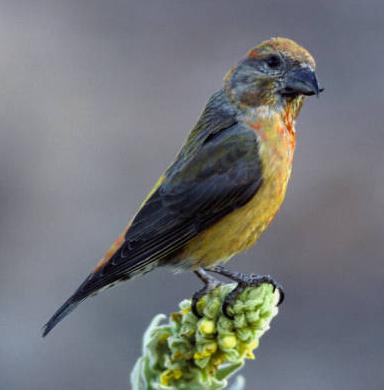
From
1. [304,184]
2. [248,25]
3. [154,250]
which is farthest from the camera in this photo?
[248,25]

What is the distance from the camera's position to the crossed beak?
5.36 meters

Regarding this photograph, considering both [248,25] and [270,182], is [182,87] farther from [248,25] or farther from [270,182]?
[270,182]

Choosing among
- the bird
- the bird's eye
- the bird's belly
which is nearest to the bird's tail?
the bird

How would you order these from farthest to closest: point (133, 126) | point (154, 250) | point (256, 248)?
point (133, 126), point (256, 248), point (154, 250)

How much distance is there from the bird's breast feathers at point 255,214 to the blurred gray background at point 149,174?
4.63 metres

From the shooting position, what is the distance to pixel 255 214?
216 inches

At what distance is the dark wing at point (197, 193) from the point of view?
5484 mm

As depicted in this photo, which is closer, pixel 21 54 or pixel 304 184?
pixel 304 184

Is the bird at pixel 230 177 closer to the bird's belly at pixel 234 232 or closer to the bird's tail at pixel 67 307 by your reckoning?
the bird's belly at pixel 234 232

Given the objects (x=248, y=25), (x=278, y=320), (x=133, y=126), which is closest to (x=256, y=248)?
(x=278, y=320)

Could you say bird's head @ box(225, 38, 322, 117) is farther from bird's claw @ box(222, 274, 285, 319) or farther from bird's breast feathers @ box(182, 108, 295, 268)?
bird's claw @ box(222, 274, 285, 319)

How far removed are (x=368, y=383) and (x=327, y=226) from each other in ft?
6.83

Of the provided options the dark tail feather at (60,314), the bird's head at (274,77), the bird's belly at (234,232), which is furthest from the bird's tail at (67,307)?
the bird's head at (274,77)

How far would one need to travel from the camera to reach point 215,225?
18.2 ft
